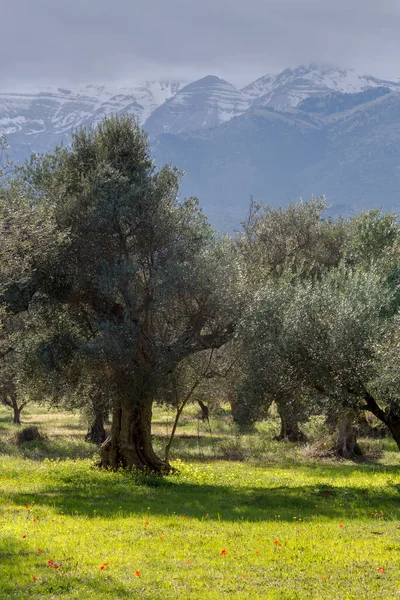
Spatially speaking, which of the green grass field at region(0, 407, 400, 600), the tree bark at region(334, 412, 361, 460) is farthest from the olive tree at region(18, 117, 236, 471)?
the tree bark at region(334, 412, 361, 460)

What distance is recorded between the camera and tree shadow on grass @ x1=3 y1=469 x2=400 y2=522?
683 inches

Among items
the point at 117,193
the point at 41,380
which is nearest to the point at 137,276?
the point at 117,193

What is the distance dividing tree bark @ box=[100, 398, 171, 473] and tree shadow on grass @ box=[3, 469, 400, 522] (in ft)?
6.69

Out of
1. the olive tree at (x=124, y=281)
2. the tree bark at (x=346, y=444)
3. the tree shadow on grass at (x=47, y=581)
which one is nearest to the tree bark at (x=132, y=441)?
the olive tree at (x=124, y=281)

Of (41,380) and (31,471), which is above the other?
(41,380)

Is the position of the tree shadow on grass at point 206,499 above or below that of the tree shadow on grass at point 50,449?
above

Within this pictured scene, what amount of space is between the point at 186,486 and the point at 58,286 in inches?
321

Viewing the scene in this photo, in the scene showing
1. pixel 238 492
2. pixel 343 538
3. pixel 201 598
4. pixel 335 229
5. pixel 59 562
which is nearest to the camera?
pixel 201 598

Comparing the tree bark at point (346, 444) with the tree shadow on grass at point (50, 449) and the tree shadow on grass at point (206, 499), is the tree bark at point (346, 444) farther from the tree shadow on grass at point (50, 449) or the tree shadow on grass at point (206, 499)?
the tree shadow on grass at point (206, 499)

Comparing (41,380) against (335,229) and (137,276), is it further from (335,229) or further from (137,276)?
(335,229)

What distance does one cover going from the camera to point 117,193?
24094mm

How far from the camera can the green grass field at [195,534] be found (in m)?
10.7

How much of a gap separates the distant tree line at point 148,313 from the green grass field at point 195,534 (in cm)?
276

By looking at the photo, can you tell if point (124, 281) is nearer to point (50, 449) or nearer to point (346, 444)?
point (50, 449)
